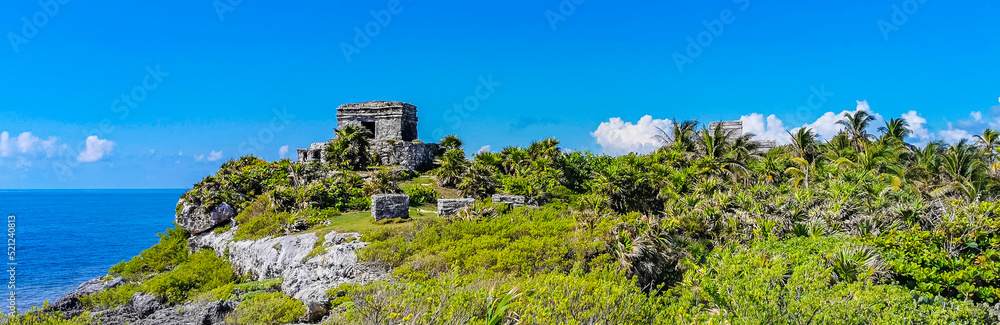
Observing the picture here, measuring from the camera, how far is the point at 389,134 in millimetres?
35219

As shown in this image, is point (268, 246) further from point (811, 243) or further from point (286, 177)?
point (811, 243)

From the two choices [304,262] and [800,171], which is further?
[800,171]

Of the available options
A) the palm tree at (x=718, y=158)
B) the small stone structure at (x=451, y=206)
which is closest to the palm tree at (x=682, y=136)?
the palm tree at (x=718, y=158)

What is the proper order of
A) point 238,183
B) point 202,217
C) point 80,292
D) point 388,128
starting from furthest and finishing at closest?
point 388,128
point 238,183
point 202,217
point 80,292

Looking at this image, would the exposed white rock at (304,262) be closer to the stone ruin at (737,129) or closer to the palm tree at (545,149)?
the palm tree at (545,149)

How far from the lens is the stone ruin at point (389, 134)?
32.7m

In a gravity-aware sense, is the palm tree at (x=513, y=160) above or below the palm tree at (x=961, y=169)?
above

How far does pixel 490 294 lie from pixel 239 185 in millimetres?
20976

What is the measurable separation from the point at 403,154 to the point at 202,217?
40.5ft

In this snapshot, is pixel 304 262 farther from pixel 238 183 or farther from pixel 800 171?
pixel 800 171

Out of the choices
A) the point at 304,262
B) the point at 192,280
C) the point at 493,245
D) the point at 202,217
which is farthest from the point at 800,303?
the point at 202,217

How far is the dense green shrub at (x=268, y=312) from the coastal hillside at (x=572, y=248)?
0.17ft

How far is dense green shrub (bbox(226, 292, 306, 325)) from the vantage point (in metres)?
10.2

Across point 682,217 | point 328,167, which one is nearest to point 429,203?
point 328,167
